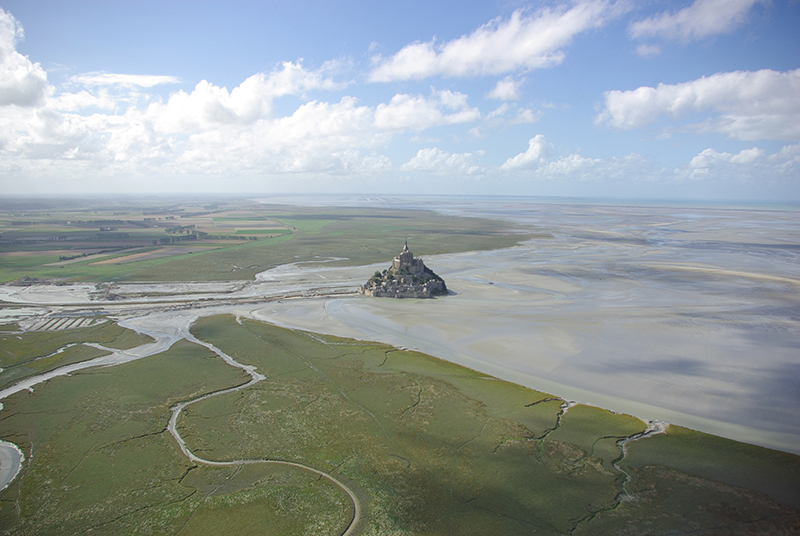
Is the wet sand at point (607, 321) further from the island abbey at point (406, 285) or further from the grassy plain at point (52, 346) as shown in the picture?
the grassy plain at point (52, 346)

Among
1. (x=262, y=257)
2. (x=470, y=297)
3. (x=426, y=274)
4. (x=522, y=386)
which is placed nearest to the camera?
(x=522, y=386)

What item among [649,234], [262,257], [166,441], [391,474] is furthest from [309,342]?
[649,234]

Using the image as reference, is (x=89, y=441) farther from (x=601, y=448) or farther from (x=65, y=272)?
(x=65, y=272)

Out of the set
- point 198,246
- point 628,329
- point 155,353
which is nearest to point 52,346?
point 155,353

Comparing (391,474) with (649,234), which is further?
(649,234)

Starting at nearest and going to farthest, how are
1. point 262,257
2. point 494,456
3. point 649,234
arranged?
point 494,456 → point 262,257 → point 649,234

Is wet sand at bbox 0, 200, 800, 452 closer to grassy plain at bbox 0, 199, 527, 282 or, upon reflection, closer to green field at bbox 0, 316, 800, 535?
green field at bbox 0, 316, 800, 535

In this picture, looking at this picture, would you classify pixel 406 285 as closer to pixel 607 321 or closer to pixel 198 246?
pixel 607 321
